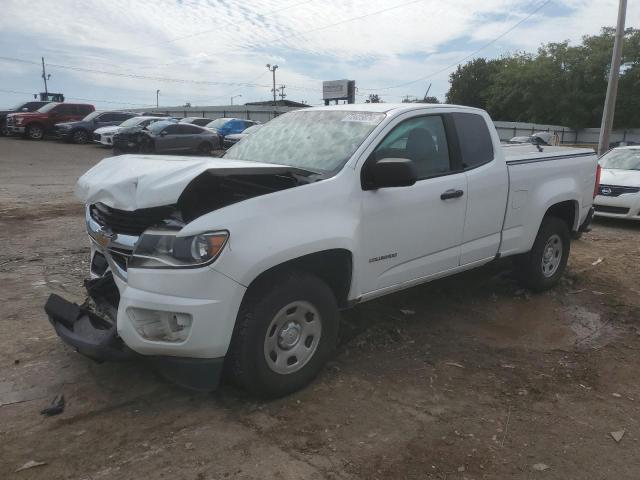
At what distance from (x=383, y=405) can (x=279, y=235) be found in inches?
49.9

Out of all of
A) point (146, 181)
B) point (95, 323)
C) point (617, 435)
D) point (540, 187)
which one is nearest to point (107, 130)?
point (540, 187)

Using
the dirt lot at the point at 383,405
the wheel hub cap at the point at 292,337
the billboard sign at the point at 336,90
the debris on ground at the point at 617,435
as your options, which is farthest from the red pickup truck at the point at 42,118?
the debris on ground at the point at 617,435

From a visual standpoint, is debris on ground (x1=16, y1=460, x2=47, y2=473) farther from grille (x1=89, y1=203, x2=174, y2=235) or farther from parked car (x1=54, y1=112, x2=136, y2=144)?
parked car (x1=54, y1=112, x2=136, y2=144)

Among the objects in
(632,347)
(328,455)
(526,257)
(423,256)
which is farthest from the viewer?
(526,257)

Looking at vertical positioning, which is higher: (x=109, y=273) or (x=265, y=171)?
(x=265, y=171)

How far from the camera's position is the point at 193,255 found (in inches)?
118

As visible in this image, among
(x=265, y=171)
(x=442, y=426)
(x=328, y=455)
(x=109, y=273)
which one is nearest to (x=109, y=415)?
(x=109, y=273)

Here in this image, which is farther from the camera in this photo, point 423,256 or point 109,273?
point 423,256

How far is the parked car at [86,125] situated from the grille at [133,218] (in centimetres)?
2307

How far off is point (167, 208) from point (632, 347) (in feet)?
12.8

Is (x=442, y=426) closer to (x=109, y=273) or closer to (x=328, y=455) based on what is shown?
(x=328, y=455)

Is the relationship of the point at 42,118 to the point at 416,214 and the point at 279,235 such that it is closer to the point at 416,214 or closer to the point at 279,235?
the point at 416,214

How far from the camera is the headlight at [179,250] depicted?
2.99 m

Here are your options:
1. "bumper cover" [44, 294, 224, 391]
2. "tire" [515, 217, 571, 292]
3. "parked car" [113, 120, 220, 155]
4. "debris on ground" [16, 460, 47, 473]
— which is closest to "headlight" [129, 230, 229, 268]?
"bumper cover" [44, 294, 224, 391]
